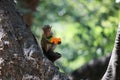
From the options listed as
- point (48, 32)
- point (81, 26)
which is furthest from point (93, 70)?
point (81, 26)

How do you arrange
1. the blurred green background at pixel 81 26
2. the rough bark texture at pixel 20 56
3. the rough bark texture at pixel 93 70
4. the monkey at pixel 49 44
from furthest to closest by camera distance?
the blurred green background at pixel 81 26, the rough bark texture at pixel 93 70, the monkey at pixel 49 44, the rough bark texture at pixel 20 56

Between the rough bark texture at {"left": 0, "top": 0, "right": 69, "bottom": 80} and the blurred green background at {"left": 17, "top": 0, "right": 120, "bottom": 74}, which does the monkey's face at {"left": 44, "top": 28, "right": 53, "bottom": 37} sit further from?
the blurred green background at {"left": 17, "top": 0, "right": 120, "bottom": 74}

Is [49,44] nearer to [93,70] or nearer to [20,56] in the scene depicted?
[20,56]

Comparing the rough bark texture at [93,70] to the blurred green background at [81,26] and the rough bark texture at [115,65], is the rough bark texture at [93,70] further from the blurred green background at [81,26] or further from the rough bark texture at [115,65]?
the rough bark texture at [115,65]

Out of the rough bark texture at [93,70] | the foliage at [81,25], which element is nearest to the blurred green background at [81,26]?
the foliage at [81,25]

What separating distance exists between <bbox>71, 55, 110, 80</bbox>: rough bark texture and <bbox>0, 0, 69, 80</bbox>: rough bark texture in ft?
6.13

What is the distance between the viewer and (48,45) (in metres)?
2.32

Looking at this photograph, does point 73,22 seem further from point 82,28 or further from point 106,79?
point 106,79

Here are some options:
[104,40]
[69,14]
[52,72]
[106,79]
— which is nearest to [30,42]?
[52,72]

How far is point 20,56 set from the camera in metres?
2.19

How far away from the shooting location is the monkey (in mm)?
2325

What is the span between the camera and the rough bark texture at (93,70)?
4117mm

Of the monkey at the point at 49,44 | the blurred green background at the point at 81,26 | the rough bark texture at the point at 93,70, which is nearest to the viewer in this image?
the monkey at the point at 49,44

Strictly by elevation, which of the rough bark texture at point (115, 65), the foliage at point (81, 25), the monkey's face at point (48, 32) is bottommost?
the foliage at point (81, 25)
